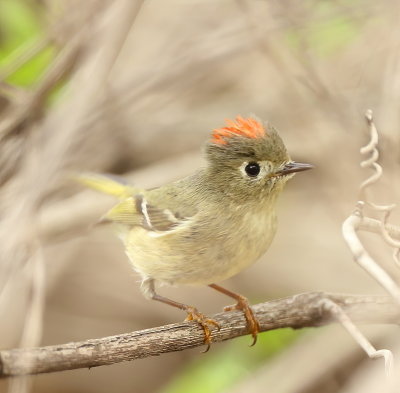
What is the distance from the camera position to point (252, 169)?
2561 mm

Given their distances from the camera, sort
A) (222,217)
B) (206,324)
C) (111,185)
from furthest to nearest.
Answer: (111,185)
(222,217)
(206,324)

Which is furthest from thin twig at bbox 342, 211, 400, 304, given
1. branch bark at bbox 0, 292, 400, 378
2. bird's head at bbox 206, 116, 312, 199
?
bird's head at bbox 206, 116, 312, 199

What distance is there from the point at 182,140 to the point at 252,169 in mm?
1982

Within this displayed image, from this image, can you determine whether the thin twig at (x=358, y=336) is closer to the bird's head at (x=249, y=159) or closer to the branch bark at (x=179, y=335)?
the branch bark at (x=179, y=335)

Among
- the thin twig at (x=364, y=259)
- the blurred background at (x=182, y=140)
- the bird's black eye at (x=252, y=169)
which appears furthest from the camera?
the blurred background at (x=182, y=140)

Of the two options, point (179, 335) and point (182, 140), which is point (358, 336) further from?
point (182, 140)

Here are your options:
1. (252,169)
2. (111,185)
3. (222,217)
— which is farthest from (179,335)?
(111,185)

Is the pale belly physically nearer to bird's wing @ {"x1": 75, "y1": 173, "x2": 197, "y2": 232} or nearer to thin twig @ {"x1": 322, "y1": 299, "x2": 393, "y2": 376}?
bird's wing @ {"x1": 75, "y1": 173, "x2": 197, "y2": 232}

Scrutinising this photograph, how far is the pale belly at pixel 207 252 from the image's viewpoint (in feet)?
8.14

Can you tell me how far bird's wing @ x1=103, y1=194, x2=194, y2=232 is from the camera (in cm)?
282

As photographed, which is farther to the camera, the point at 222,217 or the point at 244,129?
the point at 222,217

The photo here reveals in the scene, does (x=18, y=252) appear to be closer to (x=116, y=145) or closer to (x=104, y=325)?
(x=104, y=325)

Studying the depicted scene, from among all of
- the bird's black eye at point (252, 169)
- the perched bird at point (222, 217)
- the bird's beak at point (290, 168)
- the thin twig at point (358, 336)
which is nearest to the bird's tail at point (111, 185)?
the perched bird at point (222, 217)

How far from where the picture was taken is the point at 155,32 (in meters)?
4.49
